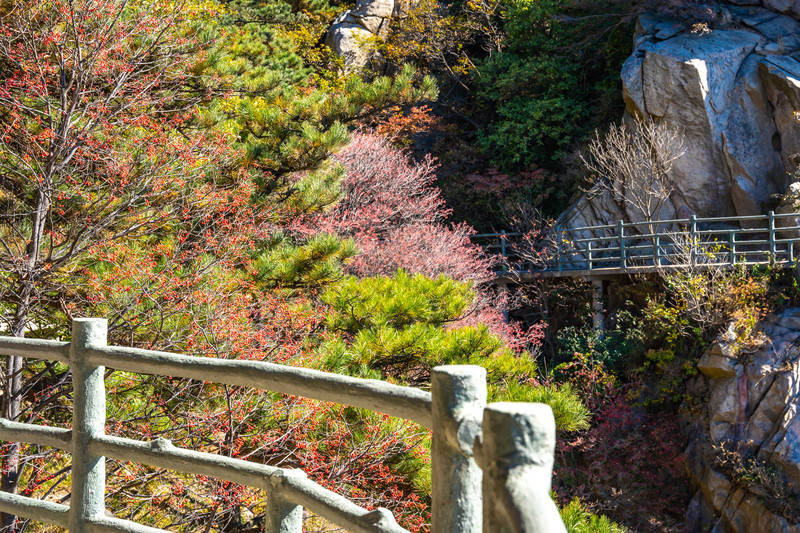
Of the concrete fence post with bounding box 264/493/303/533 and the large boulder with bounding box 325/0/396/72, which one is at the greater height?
the large boulder with bounding box 325/0/396/72

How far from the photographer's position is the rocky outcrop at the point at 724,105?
44.7 ft

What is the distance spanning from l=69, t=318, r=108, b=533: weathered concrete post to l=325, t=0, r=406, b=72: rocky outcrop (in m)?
17.3

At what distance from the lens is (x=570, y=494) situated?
10328mm

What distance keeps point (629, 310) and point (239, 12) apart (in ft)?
32.6

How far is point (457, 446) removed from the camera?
4.22 feet

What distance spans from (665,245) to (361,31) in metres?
10.2

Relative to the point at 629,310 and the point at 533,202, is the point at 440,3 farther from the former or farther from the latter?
the point at 629,310

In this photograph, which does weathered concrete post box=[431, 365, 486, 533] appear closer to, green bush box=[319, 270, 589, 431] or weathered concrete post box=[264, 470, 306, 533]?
weathered concrete post box=[264, 470, 306, 533]

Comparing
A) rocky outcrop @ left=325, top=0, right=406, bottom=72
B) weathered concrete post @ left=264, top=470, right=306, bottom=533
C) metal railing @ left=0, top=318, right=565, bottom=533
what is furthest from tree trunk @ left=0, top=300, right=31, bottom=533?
rocky outcrop @ left=325, top=0, right=406, bottom=72

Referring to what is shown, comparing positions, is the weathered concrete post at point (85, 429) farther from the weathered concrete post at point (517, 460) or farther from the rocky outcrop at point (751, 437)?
the rocky outcrop at point (751, 437)

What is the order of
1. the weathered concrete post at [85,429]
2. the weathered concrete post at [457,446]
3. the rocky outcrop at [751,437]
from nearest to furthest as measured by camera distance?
1. the weathered concrete post at [457,446]
2. the weathered concrete post at [85,429]
3. the rocky outcrop at [751,437]

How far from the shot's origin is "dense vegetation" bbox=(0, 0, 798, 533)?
478 cm

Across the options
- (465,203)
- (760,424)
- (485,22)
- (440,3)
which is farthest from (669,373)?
A: (440,3)

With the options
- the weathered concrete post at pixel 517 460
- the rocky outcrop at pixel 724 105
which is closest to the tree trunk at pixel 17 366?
the weathered concrete post at pixel 517 460
